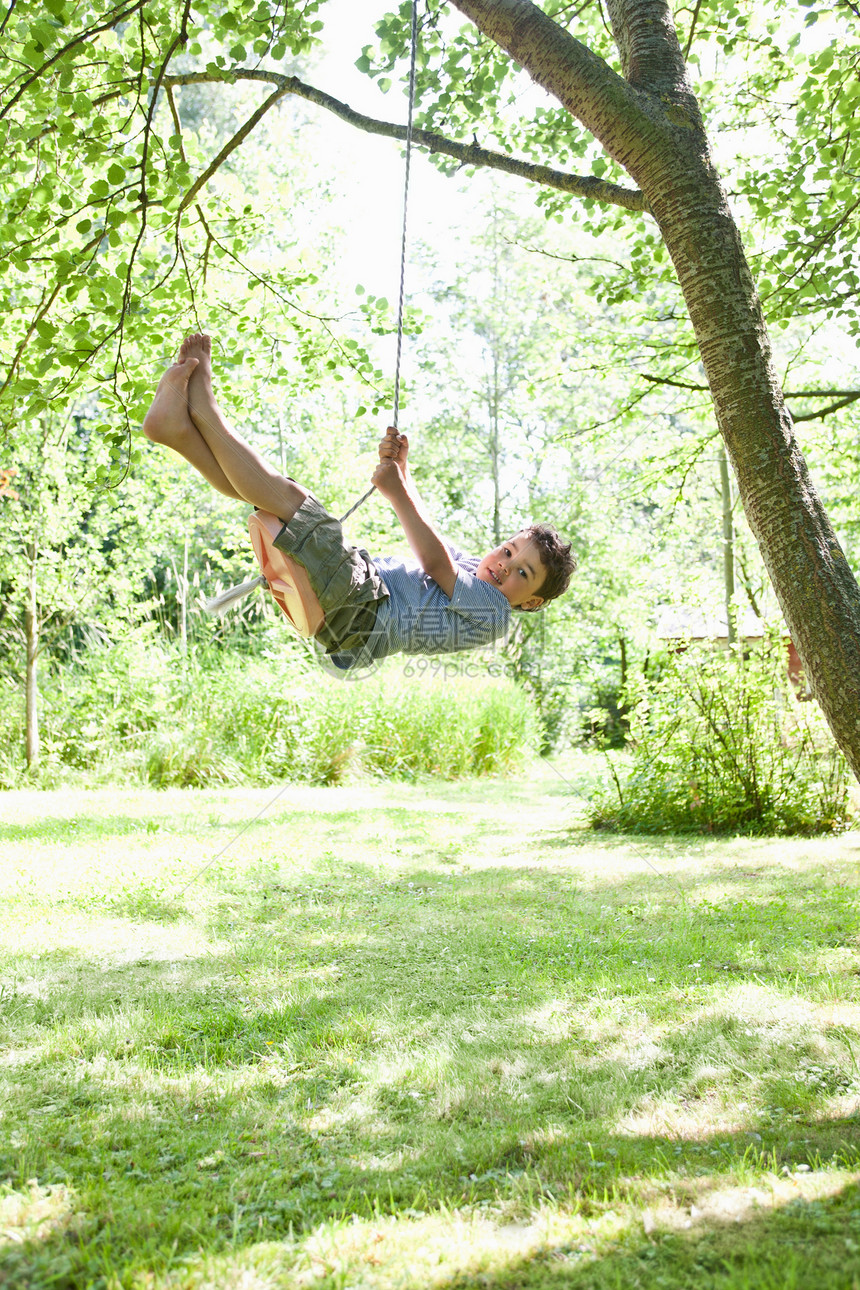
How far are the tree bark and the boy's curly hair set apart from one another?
3.83 feet

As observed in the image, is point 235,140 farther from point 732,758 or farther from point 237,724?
point 237,724

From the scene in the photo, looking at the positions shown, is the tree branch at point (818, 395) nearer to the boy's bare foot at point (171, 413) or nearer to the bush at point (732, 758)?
the bush at point (732, 758)

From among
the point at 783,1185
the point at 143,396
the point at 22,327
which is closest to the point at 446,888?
the point at 143,396

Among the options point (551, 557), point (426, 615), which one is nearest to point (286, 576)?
point (426, 615)

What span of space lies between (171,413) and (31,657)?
6.12 m

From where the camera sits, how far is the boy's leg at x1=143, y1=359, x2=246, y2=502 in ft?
9.45

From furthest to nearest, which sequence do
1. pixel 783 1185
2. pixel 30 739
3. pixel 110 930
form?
pixel 30 739 → pixel 110 930 → pixel 783 1185

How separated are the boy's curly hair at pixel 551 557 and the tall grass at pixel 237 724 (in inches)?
206

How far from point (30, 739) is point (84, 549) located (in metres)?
1.71

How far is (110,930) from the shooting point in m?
3.94

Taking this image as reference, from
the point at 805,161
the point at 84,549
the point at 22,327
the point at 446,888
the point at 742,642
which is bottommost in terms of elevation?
the point at 446,888

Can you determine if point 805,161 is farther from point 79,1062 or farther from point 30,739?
point 30,739

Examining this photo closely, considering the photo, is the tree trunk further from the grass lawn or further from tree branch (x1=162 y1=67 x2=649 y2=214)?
tree branch (x1=162 y1=67 x2=649 y2=214)

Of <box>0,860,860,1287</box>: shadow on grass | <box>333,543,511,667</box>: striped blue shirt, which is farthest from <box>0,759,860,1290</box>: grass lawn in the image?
<box>333,543,511,667</box>: striped blue shirt
